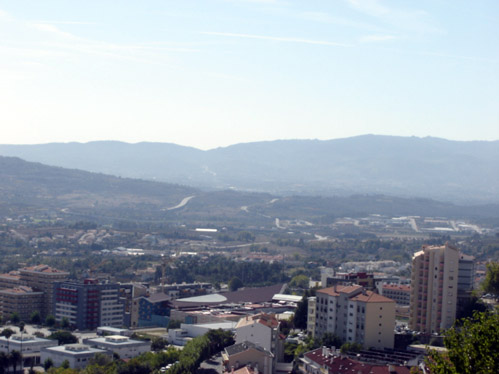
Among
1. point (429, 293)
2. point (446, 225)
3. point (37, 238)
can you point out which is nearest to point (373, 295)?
point (429, 293)

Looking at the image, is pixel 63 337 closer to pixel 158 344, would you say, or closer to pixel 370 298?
pixel 158 344

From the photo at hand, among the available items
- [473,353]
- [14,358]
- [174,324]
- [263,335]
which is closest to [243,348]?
[263,335]

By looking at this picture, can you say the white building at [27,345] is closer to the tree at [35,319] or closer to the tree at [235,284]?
the tree at [35,319]

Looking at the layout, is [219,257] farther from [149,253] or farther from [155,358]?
[155,358]

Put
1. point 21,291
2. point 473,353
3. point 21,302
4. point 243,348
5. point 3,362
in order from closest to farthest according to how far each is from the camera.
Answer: point 473,353
point 243,348
point 3,362
point 21,302
point 21,291

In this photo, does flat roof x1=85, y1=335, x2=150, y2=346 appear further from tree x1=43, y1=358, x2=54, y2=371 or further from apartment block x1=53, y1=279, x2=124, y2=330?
apartment block x1=53, y1=279, x2=124, y2=330

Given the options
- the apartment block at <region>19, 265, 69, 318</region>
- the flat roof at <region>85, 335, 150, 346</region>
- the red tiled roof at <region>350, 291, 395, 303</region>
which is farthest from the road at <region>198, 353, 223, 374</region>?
the apartment block at <region>19, 265, 69, 318</region>
